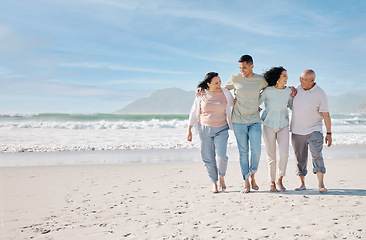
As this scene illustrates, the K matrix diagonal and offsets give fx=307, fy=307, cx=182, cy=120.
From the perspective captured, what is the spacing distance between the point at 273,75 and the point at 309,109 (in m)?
0.68

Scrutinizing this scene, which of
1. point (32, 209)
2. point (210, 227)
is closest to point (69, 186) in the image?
point (32, 209)

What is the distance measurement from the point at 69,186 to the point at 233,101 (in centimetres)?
310

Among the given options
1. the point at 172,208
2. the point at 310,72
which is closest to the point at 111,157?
the point at 172,208

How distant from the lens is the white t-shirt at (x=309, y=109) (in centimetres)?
422

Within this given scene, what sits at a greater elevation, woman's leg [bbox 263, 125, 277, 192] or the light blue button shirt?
the light blue button shirt

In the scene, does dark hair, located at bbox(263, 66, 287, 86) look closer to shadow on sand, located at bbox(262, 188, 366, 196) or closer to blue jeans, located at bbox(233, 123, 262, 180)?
blue jeans, located at bbox(233, 123, 262, 180)

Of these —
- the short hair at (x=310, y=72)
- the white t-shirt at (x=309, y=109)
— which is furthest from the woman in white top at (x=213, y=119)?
the short hair at (x=310, y=72)

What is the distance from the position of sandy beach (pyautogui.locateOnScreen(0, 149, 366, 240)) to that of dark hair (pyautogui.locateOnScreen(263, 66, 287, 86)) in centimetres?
159

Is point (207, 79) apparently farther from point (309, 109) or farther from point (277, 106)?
point (309, 109)

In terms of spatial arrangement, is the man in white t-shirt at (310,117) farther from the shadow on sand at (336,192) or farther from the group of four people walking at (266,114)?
the shadow on sand at (336,192)

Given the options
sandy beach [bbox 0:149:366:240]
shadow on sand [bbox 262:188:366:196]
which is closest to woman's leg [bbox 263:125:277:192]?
shadow on sand [bbox 262:188:366:196]

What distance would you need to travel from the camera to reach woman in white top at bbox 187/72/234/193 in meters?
4.43

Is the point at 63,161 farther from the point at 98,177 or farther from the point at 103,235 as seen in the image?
the point at 103,235

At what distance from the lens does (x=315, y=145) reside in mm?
4266
